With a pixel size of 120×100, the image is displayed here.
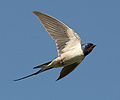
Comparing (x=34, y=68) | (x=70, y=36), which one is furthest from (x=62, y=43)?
(x=34, y=68)

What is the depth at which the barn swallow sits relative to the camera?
27.5ft

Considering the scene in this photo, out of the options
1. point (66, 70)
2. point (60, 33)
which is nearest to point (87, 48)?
point (60, 33)

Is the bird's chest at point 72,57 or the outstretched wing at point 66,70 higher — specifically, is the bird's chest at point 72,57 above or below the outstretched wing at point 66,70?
above

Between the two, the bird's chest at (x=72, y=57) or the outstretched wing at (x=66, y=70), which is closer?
the bird's chest at (x=72, y=57)

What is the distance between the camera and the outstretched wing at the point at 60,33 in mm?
8258

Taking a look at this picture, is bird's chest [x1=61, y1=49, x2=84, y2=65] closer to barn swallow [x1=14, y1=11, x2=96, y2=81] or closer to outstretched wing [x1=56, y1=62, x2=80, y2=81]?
barn swallow [x1=14, y1=11, x2=96, y2=81]

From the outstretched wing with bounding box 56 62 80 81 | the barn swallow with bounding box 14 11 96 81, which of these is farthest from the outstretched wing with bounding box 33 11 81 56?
the outstretched wing with bounding box 56 62 80 81

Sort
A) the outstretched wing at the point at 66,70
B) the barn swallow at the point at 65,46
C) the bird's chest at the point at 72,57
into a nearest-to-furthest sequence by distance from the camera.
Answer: the barn swallow at the point at 65,46
the bird's chest at the point at 72,57
the outstretched wing at the point at 66,70

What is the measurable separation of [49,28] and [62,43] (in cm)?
54

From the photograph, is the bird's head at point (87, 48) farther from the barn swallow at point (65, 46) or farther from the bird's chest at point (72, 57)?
the bird's chest at point (72, 57)

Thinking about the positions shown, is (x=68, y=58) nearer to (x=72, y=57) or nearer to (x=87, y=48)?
(x=72, y=57)

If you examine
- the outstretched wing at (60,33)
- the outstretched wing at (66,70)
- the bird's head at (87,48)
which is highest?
the outstretched wing at (60,33)

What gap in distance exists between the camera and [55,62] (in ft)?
28.0

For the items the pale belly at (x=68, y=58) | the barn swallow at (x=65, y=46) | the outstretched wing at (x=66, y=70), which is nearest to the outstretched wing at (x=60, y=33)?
the barn swallow at (x=65, y=46)
